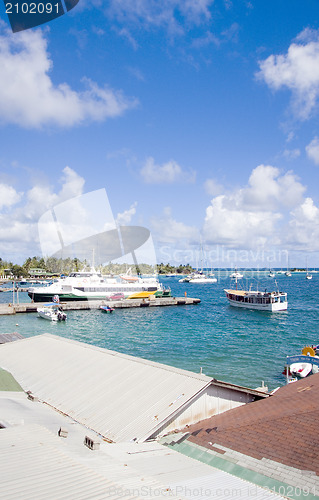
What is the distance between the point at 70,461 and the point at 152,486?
1.80 meters

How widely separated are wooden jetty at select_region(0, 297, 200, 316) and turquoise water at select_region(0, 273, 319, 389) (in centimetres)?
245

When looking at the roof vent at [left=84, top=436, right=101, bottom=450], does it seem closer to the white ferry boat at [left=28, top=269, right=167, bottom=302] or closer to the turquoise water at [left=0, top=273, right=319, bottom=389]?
the turquoise water at [left=0, top=273, right=319, bottom=389]

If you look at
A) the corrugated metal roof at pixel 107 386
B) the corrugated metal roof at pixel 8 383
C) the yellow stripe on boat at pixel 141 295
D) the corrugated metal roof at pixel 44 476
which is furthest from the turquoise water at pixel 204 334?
the corrugated metal roof at pixel 44 476

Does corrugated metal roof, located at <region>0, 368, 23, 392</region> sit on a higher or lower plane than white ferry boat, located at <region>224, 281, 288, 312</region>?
higher

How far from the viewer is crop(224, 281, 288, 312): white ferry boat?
62.9 meters

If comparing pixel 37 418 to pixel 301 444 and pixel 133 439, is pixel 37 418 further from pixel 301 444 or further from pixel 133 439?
pixel 301 444

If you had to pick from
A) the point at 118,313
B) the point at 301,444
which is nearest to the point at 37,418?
the point at 301,444

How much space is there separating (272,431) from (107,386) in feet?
23.0

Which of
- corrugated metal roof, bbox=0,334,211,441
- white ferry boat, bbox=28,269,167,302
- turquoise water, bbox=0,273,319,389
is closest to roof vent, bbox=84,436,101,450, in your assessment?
corrugated metal roof, bbox=0,334,211,441

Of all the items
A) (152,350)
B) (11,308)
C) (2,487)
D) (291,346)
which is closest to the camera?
A: (2,487)

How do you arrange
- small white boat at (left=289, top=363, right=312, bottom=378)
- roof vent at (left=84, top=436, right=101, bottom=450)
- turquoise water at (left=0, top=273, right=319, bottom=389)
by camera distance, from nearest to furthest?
1. roof vent at (left=84, top=436, right=101, bottom=450)
2. small white boat at (left=289, top=363, right=312, bottom=378)
3. turquoise water at (left=0, top=273, right=319, bottom=389)

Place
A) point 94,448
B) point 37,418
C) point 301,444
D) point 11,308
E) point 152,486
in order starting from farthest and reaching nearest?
point 11,308 → point 37,418 → point 301,444 → point 94,448 → point 152,486

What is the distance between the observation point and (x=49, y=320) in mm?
53562

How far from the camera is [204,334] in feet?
139
